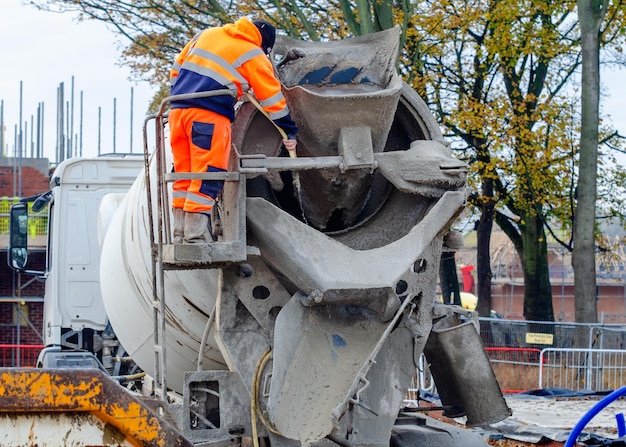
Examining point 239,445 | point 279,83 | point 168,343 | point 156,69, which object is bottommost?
point 239,445

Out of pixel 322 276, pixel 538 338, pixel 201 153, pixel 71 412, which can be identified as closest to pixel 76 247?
pixel 201 153

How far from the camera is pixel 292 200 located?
17.9 feet

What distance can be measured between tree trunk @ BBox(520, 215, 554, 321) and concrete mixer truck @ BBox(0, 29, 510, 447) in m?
17.7

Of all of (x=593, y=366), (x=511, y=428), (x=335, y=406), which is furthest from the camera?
(x=593, y=366)

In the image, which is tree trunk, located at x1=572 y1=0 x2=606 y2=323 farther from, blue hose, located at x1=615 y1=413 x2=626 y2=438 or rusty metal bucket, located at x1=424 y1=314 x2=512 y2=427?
rusty metal bucket, located at x1=424 y1=314 x2=512 y2=427

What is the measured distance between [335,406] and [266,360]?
405 mm

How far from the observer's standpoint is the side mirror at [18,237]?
35.8 ft

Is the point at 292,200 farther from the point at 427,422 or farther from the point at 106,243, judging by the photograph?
the point at 106,243

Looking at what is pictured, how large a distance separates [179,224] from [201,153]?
0.36m

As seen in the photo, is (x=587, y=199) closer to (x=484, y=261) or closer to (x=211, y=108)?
(x=484, y=261)

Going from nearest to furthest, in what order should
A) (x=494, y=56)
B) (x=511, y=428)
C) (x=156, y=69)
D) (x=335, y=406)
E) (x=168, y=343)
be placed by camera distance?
1. (x=335, y=406)
2. (x=168, y=343)
3. (x=511, y=428)
4. (x=494, y=56)
5. (x=156, y=69)

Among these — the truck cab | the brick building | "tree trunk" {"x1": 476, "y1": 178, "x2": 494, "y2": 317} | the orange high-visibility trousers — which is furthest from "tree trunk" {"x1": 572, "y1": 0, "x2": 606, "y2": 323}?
the orange high-visibility trousers

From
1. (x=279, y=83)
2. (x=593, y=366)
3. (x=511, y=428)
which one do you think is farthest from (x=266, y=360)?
(x=593, y=366)

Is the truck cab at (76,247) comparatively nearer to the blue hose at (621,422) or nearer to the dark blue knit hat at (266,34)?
the blue hose at (621,422)
